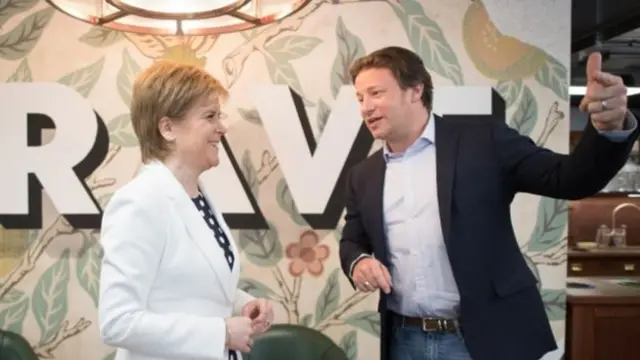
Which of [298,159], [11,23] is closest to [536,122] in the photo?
[298,159]

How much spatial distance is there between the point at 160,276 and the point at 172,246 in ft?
0.25

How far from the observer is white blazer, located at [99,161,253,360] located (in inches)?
58.2

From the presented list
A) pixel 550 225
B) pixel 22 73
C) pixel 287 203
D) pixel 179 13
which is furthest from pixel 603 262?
pixel 179 13

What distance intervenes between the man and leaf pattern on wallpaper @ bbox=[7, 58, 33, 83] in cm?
169

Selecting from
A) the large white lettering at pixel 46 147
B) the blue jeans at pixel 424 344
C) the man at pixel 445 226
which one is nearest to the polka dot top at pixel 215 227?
the man at pixel 445 226

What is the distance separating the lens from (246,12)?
1669mm

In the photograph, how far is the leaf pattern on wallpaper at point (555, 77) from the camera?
2941 mm

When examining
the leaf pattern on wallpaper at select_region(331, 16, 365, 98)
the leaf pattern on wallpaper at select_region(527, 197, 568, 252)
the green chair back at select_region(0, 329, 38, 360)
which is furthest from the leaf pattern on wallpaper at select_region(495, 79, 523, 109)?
the green chair back at select_region(0, 329, 38, 360)

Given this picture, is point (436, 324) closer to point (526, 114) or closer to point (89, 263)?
point (526, 114)

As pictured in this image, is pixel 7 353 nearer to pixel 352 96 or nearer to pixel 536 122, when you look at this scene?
pixel 352 96

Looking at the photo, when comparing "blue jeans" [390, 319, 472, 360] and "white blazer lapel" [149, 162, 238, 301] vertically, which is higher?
"white blazer lapel" [149, 162, 238, 301]

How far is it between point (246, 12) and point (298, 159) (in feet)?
4.38

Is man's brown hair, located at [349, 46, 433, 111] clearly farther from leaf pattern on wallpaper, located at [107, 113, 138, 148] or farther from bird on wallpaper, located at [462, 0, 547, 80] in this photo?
leaf pattern on wallpaper, located at [107, 113, 138, 148]

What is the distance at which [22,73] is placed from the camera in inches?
117
